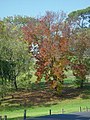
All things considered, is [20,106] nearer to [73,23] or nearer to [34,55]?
[34,55]


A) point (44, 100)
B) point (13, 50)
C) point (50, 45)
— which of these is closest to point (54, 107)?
point (44, 100)

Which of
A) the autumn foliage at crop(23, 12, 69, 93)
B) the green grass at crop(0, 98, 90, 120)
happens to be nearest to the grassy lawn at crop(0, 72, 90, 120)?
the green grass at crop(0, 98, 90, 120)

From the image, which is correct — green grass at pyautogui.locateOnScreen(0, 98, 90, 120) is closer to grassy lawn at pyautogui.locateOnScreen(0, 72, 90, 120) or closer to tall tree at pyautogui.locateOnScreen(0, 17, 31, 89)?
grassy lawn at pyautogui.locateOnScreen(0, 72, 90, 120)

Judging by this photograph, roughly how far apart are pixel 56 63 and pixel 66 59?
1.83 m

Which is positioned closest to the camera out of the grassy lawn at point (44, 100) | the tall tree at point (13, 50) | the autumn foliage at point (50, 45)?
the tall tree at point (13, 50)

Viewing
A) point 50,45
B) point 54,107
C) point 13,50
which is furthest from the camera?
point 50,45

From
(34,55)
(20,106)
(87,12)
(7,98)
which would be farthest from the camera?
(87,12)

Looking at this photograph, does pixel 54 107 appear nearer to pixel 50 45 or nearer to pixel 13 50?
pixel 13 50

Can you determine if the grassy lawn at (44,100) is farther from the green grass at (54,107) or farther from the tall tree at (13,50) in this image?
the tall tree at (13,50)

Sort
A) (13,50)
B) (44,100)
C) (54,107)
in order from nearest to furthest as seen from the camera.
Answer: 1. (13,50)
2. (54,107)
3. (44,100)

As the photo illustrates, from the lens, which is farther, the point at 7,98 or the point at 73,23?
the point at 73,23

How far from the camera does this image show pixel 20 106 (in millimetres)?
51875

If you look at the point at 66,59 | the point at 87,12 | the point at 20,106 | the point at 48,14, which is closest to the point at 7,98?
the point at 20,106

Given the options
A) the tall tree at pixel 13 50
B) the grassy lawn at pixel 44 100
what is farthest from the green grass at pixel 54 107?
the tall tree at pixel 13 50
